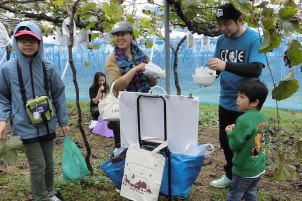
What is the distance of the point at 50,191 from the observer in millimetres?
2805

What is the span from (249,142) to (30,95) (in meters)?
1.56

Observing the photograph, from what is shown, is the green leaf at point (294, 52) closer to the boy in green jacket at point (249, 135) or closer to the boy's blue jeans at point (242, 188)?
the boy in green jacket at point (249, 135)

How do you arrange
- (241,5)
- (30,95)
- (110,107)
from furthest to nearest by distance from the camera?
(110,107)
(30,95)
(241,5)

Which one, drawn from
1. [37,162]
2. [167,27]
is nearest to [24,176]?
[37,162]

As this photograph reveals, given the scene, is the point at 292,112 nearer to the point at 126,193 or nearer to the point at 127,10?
the point at 127,10

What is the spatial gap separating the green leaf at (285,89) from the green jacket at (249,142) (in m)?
0.42

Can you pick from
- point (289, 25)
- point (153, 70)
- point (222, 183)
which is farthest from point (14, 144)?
point (222, 183)

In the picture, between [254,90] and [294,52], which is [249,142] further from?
[294,52]

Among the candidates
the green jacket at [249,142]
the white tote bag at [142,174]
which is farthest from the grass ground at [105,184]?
the white tote bag at [142,174]

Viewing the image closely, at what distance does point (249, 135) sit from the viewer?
2129 millimetres

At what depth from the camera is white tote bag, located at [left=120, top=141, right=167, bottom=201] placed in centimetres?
231

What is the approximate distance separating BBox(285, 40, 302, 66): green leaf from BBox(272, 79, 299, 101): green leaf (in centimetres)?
10

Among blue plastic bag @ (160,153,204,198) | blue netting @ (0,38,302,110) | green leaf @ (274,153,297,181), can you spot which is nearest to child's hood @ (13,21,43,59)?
blue plastic bag @ (160,153,204,198)

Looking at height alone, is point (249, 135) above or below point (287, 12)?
below
